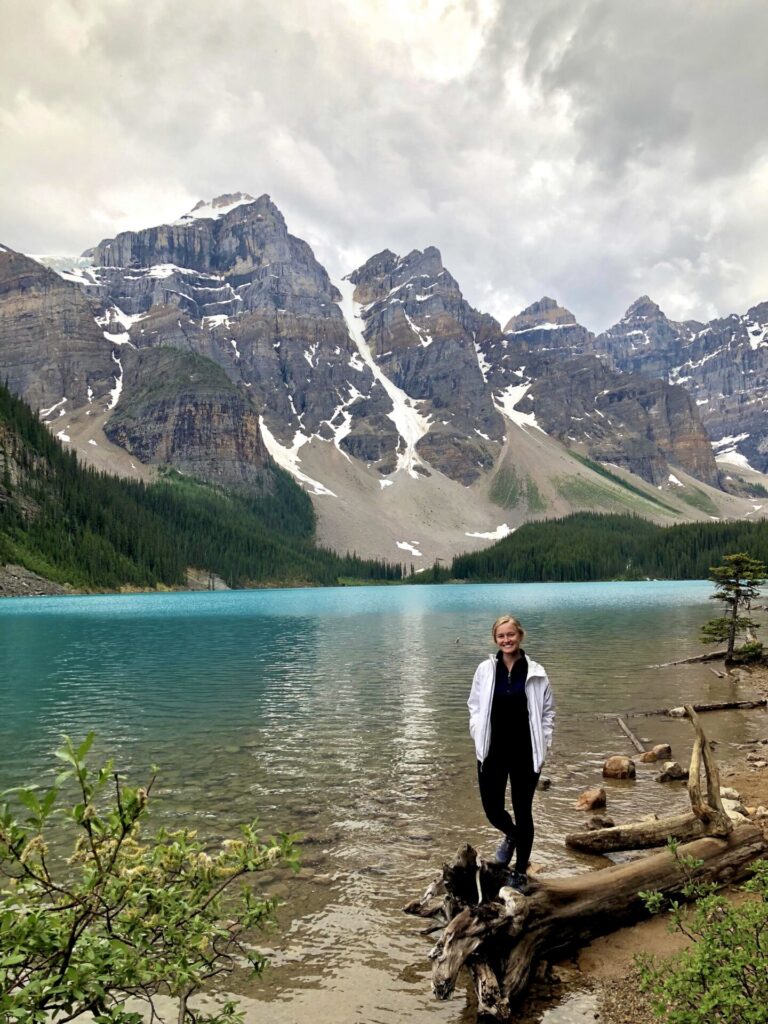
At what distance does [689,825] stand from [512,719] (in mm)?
4813

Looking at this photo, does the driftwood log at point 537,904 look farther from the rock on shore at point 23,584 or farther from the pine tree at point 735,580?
the rock on shore at point 23,584

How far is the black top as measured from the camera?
8969 mm

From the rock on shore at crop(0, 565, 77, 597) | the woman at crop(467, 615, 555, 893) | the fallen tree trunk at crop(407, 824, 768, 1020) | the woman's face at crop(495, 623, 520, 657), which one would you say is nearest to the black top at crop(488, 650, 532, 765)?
the woman at crop(467, 615, 555, 893)

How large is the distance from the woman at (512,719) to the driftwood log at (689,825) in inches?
136

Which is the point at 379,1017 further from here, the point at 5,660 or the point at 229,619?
the point at 229,619

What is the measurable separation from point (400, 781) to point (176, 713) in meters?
14.5

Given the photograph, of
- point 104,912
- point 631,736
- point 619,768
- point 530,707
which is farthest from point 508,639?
point 631,736

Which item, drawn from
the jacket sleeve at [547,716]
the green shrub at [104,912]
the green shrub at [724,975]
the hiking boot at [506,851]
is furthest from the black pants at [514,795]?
the green shrub at [104,912]

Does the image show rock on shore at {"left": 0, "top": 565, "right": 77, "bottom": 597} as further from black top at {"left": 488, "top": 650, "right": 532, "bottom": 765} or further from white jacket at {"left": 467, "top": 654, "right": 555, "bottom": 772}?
black top at {"left": 488, "top": 650, "right": 532, "bottom": 765}

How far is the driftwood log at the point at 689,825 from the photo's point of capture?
1065 cm

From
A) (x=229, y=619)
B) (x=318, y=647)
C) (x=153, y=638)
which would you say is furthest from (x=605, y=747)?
(x=229, y=619)

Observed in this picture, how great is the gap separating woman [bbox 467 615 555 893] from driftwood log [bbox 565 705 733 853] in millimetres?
3447

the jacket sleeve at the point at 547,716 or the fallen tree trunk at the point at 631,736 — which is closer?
the jacket sleeve at the point at 547,716

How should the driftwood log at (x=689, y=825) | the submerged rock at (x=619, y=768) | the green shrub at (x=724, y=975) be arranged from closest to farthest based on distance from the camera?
the green shrub at (x=724, y=975) → the driftwood log at (x=689, y=825) → the submerged rock at (x=619, y=768)
